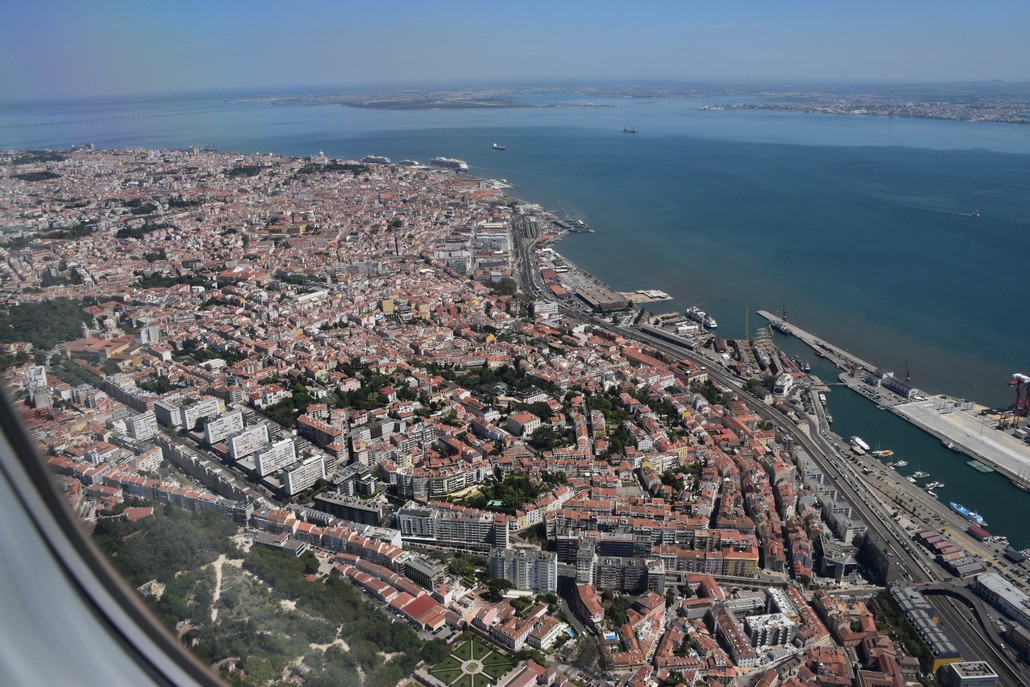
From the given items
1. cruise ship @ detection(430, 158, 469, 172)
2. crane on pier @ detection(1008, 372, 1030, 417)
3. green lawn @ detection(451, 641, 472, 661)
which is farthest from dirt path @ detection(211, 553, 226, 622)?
cruise ship @ detection(430, 158, 469, 172)

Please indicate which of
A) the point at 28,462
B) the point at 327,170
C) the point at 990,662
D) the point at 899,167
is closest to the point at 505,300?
the point at 990,662

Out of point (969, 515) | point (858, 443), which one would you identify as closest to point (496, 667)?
point (969, 515)

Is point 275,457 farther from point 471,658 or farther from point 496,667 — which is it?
point 496,667

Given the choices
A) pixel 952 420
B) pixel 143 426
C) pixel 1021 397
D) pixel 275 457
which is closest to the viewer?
pixel 143 426

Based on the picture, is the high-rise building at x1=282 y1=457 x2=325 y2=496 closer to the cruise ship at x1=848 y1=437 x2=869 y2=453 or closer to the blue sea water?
the blue sea water

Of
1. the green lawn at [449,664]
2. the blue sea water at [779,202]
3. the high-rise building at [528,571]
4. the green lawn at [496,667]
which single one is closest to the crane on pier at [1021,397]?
the blue sea water at [779,202]
